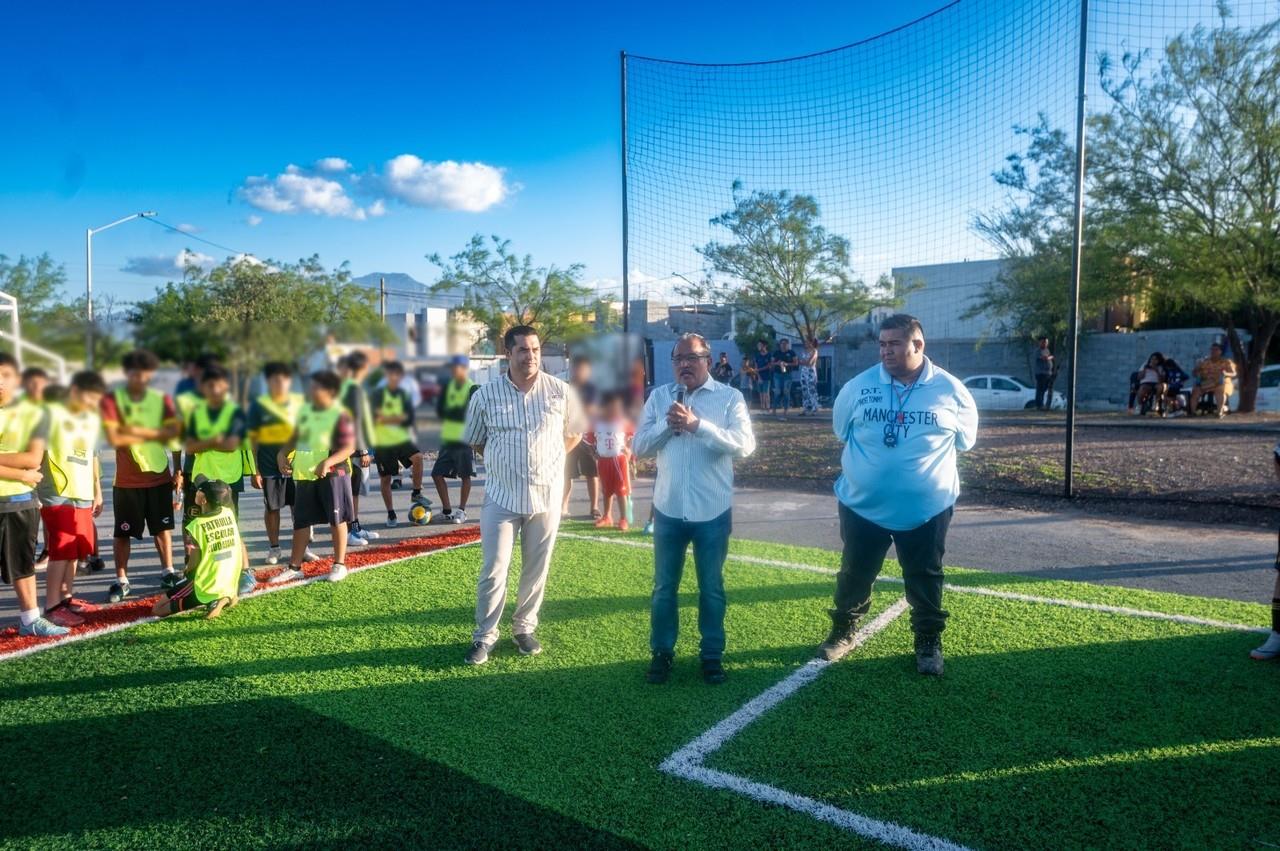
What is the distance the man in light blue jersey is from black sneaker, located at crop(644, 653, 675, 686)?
0.99 m

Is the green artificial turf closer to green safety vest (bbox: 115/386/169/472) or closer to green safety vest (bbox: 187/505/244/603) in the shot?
green safety vest (bbox: 187/505/244/603)

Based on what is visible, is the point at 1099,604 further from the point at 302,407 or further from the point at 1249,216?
the point at 1249,216

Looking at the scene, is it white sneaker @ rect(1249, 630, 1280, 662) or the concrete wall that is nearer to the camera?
white sneaker @ rect(1249, 630, 1280, 662)

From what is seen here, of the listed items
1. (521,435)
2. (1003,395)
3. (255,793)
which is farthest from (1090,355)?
(255,793)

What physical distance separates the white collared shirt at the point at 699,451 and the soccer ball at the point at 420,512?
3.97m

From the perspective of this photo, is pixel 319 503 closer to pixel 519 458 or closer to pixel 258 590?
pixel 258 590

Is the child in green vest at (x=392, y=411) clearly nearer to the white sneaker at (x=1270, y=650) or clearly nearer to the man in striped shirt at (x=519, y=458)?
the man in striped shirt at (x=519, y=458)

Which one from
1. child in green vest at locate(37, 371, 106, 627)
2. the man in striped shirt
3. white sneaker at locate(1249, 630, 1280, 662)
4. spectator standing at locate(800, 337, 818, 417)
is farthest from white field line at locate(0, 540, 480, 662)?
spectator standing at locate(800, 337, 818, 417)

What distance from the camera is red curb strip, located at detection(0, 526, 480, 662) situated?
17.4 ft

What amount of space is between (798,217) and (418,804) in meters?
26.5

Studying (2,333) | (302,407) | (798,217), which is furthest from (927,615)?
(798,217)

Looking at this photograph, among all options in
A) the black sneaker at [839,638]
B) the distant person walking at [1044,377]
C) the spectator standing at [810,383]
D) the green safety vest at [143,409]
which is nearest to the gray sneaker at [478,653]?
the black sneaker at [839,638]

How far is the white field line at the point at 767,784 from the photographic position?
3104 mm

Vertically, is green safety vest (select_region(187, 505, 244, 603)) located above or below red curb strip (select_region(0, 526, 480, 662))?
above
